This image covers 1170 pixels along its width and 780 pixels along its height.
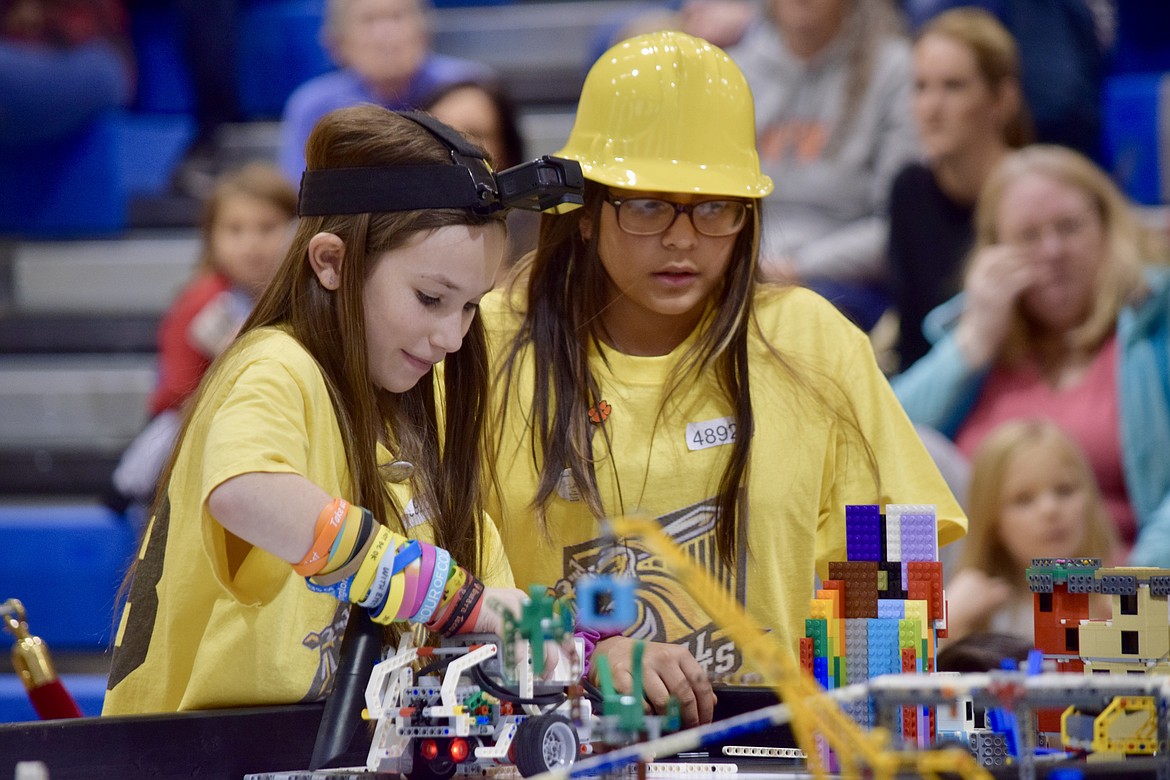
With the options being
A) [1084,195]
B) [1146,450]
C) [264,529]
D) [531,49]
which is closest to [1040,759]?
[264,529]

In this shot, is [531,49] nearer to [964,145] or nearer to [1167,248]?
[964,145]

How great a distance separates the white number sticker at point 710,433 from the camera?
6.49 ft

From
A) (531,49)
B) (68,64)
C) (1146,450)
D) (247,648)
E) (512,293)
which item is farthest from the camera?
(531,49)

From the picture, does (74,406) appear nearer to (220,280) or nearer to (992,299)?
(220,280)

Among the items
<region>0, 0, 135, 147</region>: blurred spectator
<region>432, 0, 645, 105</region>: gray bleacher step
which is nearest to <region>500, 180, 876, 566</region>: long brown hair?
<region>432, 0, 645, 105</region>: gray bleacher step

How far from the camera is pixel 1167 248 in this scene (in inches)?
140

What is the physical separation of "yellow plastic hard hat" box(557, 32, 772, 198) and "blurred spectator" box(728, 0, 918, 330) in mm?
1896

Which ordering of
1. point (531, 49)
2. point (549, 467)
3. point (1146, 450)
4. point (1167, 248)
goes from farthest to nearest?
point (531, 49) < point (1167, 248) < point (1146, 450) < point (549, 467)

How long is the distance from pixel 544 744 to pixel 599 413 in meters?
0.71

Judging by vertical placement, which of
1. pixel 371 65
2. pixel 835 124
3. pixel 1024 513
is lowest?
pixel 1024 513

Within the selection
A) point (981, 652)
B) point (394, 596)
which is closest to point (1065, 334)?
point (981, 652)

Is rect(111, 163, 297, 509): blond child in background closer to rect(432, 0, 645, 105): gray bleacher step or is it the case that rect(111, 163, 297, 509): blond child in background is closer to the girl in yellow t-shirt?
rect(432, 0, 645, 105): gray bleacher step

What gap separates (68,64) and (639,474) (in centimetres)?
344

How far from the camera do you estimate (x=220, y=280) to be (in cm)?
404
